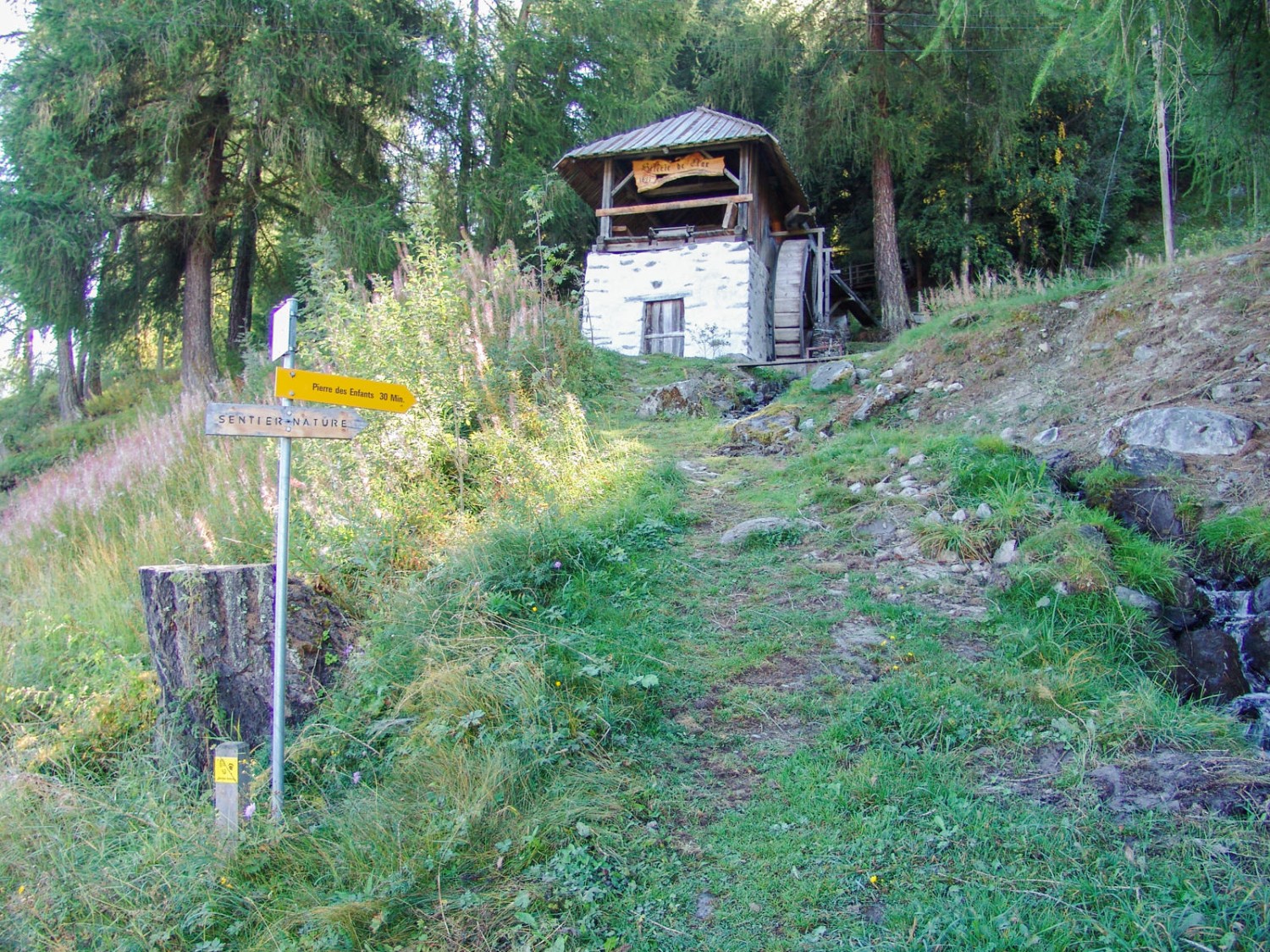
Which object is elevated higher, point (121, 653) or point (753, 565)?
point (753, 565)

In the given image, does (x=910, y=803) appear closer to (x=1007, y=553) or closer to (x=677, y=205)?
(x=1007, y=553)

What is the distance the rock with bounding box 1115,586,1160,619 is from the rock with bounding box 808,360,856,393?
567 centimetres

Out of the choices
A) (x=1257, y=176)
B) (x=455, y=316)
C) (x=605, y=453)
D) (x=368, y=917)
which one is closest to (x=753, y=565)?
(x=605, y=453)

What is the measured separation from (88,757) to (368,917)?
2.47m

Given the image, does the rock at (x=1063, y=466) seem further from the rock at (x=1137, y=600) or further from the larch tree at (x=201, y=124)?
the larch tree at (x=201, y=124)

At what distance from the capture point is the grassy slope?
267 centimetres

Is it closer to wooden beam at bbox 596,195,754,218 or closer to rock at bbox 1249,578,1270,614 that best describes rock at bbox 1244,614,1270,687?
rock at bbox 1249,578,1270,614

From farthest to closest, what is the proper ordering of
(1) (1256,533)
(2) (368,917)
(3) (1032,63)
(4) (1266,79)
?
(3) (1032,63) → (4) (1266,79) → (1) (1256,533) → (2) (368,917)

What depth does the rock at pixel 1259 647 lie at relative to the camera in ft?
14.8

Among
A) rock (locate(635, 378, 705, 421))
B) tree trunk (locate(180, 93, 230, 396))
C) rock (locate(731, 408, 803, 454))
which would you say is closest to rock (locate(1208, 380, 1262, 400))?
rock (locate(731, 408, 803, 454))

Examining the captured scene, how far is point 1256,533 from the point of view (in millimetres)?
5133

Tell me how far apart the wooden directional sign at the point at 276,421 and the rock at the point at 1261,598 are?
498 centimetres

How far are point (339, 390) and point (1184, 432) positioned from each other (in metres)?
5.92

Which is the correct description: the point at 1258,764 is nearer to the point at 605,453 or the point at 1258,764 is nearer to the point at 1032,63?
the point at 605,453
